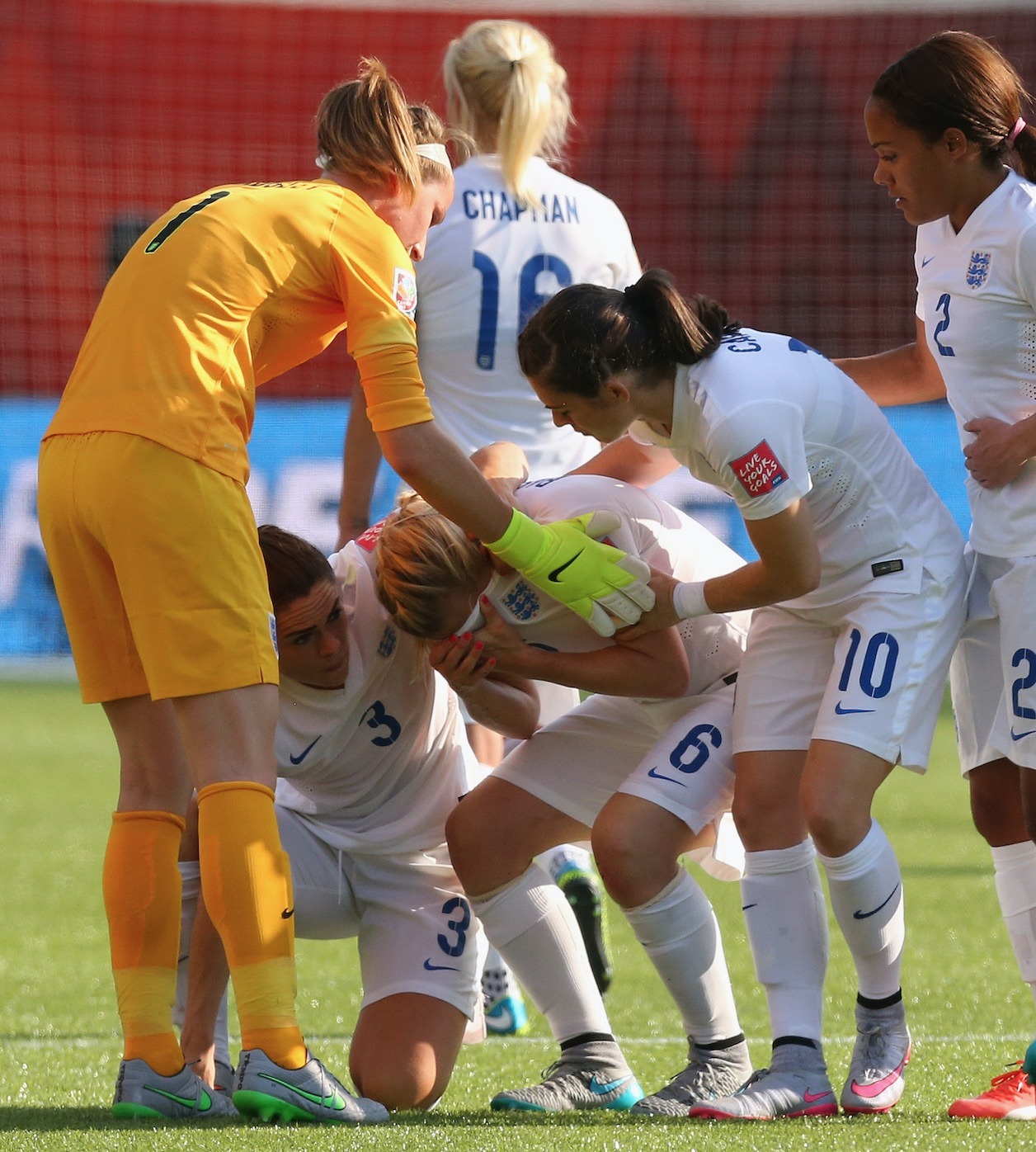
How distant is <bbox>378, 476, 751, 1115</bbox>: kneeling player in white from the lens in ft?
9.61

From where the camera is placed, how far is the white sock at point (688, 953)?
2.93 meters

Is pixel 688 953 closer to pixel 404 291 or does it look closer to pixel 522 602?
pixel 522 602

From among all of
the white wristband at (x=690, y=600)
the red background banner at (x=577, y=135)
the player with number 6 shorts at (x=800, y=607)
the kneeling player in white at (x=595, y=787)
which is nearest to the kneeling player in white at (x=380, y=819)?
the kneeling player in white at (x=595, y=787)

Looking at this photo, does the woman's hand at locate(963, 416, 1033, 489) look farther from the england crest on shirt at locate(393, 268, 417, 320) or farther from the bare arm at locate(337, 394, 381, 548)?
the bare arm at locate(337, 394, 381, 548)

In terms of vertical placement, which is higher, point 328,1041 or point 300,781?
point 300,781

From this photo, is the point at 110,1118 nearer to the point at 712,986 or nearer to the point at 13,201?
the point at 712,986

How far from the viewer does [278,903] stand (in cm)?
264

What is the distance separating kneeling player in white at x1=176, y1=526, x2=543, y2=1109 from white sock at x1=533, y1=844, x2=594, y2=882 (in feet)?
2.96

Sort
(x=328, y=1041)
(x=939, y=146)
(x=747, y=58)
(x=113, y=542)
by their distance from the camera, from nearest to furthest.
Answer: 1. (x=113, y=542)
2. (x=939, y=146)
3. (x=328, y=1041)
4. (x=747, y=58)

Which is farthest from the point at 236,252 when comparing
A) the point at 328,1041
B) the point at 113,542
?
the point at 328,1041

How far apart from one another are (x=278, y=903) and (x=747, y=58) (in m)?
12.0

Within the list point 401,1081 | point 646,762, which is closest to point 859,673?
point 646,762

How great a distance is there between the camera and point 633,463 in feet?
11.2

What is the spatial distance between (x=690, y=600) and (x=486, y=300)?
1.62 metres
